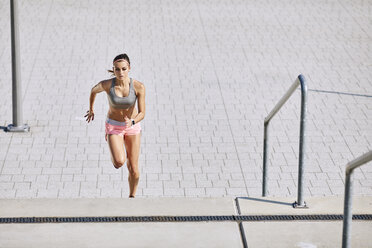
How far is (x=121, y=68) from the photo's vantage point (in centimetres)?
702

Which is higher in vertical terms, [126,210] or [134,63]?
[134,63]

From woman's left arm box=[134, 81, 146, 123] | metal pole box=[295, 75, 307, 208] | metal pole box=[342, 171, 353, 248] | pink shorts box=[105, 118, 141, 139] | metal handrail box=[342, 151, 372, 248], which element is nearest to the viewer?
metal handrail box=[342, 151, 372, 248]

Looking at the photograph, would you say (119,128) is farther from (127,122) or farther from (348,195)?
(348,195)

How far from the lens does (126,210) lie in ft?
19.8

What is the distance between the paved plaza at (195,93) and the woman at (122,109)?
49.0 inches

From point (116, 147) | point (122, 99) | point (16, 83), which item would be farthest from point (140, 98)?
point (16, 83)

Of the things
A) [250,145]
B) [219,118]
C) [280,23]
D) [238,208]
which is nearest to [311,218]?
[238,208]

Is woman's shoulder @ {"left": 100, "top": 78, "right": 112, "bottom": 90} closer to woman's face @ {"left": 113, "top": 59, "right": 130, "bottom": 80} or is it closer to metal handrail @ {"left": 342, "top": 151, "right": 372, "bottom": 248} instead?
woman's face @ {"left": 113, "top": 59, "right": 130, "bottom": 80}

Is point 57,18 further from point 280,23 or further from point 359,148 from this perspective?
point 359,148

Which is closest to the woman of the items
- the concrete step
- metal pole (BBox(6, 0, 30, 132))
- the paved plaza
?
the concrete step

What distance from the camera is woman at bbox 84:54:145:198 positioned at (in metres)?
7.06

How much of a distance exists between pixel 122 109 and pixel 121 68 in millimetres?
433

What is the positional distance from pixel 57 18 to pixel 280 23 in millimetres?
4929

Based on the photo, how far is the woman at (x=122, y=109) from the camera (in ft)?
23.2
